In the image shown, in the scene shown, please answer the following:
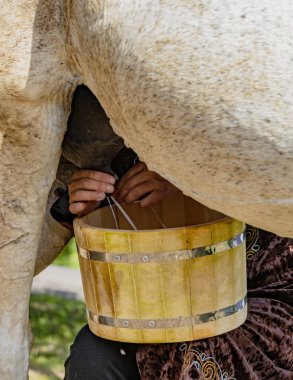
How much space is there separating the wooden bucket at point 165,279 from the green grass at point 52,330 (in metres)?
1.66

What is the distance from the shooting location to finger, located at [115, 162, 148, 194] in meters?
1.98

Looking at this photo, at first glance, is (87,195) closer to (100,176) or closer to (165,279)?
(100,176)

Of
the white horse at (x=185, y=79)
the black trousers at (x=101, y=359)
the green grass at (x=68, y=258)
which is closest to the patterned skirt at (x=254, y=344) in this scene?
the black trousers at (x=101, y=359)

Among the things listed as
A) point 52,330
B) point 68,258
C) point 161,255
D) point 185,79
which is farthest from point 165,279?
point 68,258

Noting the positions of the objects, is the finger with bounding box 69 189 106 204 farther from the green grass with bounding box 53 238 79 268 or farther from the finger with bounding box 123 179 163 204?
the green grass with bounding box 53 238 79 268

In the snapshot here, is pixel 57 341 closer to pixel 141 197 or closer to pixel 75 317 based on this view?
pixel 75 317

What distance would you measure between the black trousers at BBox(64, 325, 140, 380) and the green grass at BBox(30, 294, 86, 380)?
1392mm

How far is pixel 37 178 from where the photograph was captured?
175 centimetres

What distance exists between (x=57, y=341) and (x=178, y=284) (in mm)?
2111

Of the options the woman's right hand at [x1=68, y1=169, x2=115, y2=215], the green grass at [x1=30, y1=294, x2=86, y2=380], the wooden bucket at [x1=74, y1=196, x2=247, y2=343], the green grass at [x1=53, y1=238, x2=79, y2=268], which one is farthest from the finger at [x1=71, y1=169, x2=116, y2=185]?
the green grass at [x1=53, y1=238, x2=79, y2=268]

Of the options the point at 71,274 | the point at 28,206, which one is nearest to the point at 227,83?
the point at 28,206

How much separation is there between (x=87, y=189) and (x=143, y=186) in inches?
4.6

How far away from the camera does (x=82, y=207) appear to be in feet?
6.61

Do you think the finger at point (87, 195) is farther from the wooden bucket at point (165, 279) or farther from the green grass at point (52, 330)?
the green grass at point (52, 330)
